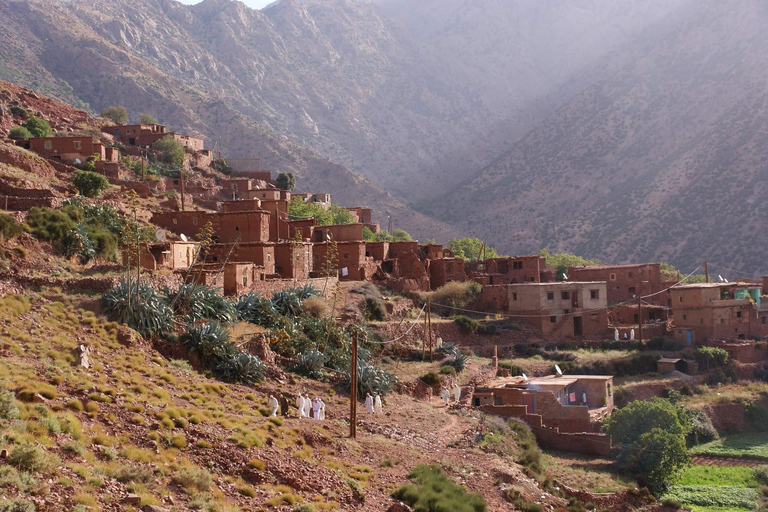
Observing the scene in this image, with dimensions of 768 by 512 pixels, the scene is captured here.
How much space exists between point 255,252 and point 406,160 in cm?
10713

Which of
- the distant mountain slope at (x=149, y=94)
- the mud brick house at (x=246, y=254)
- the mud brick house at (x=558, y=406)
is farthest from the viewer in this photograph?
the distant mountain slope at (x=149, y=94)

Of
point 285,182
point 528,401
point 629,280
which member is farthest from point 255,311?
point 285,182

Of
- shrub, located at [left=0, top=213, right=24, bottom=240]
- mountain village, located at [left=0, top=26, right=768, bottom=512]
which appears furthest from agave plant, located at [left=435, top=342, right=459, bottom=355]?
shrub, located at [left=0, top=213, right=24, bottom=240]

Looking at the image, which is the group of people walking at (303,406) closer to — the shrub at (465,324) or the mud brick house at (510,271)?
the shrub at (465,324)

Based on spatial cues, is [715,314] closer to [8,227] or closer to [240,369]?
[240,369]

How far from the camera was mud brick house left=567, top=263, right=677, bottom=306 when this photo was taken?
49.2 m

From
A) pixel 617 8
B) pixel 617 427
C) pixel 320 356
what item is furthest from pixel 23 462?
pixel 617 8

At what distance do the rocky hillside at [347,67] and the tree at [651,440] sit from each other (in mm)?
76073

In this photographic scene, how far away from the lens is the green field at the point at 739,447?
107 feet

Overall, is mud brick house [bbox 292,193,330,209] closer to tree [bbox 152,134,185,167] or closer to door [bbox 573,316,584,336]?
tree [bbox 152,134,185,167]

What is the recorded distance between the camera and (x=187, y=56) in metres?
131

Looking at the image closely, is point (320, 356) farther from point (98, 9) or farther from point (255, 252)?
point (98, 9)

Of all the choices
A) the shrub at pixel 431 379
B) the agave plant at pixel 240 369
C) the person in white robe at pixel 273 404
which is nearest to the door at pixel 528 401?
the shrub at pixel 431 379

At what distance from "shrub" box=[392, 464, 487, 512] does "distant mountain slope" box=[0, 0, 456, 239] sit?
78085 mm
